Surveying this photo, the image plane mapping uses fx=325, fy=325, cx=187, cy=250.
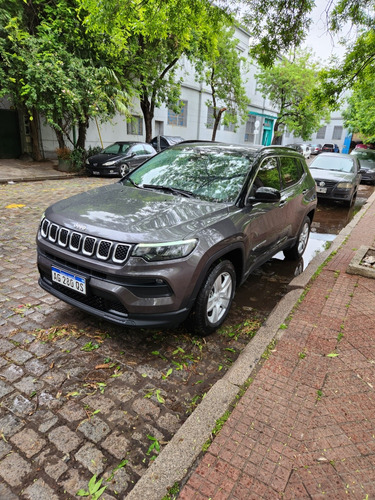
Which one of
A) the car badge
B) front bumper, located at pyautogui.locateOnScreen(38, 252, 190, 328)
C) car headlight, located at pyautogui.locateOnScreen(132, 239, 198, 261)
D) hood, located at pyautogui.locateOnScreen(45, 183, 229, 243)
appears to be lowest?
front bumper, located at pyautogui.locateOnScreen(38, 252, 190, 328)

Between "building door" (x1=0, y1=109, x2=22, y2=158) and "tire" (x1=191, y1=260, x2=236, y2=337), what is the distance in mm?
16289

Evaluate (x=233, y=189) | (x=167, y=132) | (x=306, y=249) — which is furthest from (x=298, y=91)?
(x=233, y=189)

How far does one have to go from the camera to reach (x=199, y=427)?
2.18 metres

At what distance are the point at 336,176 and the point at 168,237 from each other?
29.7 ft

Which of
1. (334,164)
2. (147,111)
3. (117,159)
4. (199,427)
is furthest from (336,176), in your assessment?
(147,111)

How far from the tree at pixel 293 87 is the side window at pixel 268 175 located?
75.2 feet

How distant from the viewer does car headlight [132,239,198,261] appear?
2.51 metres

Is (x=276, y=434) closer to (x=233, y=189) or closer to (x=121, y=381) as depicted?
(x=121, y=381)

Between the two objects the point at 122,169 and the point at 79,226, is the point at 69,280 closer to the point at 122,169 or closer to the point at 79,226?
the point at 79,226

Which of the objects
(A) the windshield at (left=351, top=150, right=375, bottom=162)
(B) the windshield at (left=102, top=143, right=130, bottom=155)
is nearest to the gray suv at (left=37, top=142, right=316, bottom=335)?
(B) the windshield at (left=102, top=143, right=130, bottom=155)

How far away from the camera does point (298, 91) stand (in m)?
25.7

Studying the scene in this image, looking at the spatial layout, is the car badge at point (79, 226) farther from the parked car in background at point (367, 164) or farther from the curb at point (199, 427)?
the parked car in background at point (367, 164)

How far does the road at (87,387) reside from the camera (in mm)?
1955

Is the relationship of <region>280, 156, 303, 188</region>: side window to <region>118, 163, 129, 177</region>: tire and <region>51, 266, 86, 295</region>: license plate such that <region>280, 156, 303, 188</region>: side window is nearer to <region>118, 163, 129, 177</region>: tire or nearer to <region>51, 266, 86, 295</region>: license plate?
<region>51, 266, 86, 295</region>: license plate
